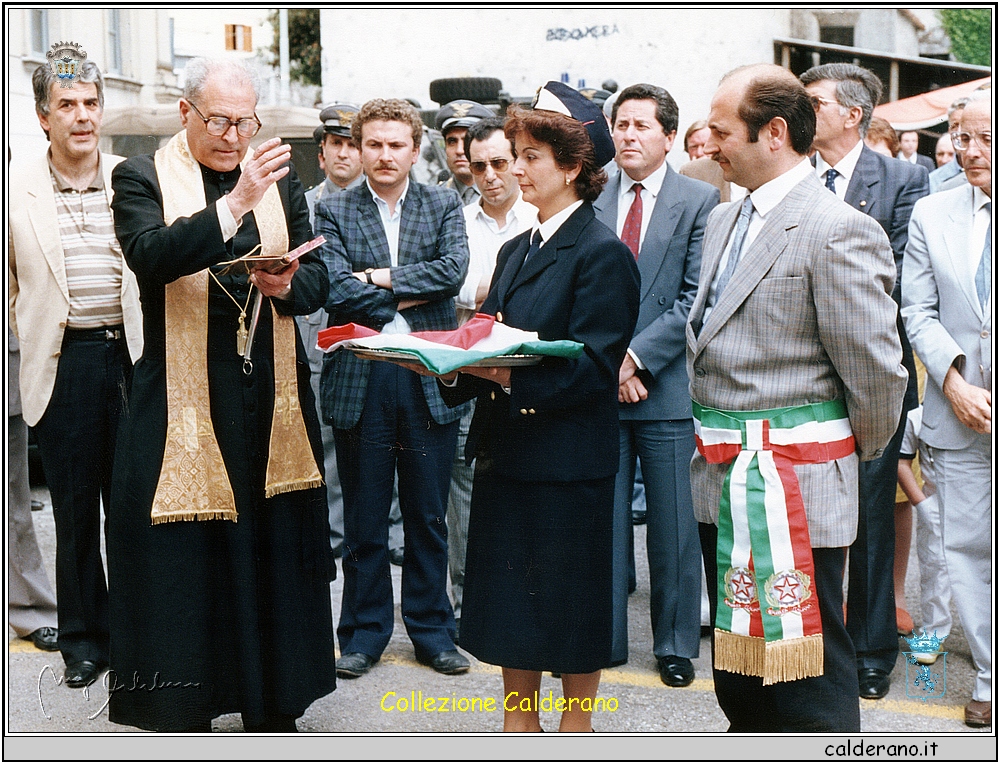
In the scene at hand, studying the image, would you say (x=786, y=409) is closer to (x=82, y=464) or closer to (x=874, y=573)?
(x=874, y=573)

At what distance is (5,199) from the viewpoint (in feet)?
14.1

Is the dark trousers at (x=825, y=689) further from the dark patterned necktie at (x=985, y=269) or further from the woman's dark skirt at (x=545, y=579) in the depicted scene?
the dark patterned necktie at (x=985, y=269)

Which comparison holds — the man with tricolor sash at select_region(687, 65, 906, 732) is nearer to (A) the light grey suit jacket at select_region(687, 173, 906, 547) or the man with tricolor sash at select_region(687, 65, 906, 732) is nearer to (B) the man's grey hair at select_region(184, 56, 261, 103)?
(A) the light grey suit jacket at select_region(687, 173, 906, 547)

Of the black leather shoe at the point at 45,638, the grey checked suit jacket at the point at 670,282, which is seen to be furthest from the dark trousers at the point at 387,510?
the black leather shoe at the point at 45,638

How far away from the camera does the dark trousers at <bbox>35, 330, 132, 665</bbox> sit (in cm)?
434

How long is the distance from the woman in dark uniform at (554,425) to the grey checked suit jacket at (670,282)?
0.92m

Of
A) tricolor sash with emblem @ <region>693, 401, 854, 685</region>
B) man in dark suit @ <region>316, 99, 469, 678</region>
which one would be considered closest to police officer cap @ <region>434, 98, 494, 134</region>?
man in dark suit @ <region>316, 99, 469, 678</region>

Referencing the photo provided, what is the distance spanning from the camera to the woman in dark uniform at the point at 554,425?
3.39 m

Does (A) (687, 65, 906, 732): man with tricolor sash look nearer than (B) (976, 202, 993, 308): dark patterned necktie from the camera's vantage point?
Yes

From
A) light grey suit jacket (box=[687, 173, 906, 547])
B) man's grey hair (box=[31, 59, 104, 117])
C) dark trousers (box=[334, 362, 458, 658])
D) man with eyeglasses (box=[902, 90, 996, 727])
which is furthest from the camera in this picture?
dark trousers (box=[334, 362, 458, 658])

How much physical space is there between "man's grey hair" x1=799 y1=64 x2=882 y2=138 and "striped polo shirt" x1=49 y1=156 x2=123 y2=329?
276cm

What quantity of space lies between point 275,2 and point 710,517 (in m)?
2.39
